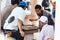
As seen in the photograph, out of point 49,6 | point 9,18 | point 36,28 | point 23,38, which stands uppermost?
point 49,6

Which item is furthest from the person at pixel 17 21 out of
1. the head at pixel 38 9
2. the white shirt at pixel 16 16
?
the head at pixel 38 9

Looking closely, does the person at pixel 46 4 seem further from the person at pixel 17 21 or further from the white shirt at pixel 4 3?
the white shirt at pixel 4 3

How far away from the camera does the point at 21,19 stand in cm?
132

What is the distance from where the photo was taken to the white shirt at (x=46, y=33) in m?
1.26

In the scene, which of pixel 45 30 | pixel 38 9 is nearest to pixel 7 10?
pixel 38 9

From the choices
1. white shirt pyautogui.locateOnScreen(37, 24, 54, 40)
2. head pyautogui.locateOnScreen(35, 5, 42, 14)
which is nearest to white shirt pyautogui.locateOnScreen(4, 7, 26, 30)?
head pyautogui.locateOnScreen(35, 5, 42, 14)

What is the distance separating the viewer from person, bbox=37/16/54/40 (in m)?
1.27

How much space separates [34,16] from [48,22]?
0.51 ft

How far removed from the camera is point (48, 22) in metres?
1.27

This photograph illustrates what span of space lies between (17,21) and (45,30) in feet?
0.99

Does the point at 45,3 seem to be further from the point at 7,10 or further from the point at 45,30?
the point at 7,10
